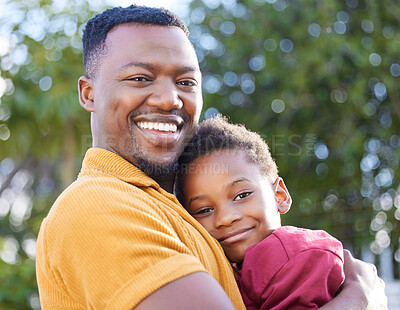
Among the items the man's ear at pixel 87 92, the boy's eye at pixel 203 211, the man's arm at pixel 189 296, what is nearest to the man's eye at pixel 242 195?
the boy's eye at pixel 203 211

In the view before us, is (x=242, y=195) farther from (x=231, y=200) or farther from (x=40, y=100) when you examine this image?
(x=40, y=100)

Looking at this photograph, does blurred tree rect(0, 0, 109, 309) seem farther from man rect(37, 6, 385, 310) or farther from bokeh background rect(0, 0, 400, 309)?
man rect(37, 6, 385, 310)

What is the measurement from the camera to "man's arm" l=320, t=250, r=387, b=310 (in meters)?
1.71

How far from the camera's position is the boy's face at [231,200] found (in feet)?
6.84

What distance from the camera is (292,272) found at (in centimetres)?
171

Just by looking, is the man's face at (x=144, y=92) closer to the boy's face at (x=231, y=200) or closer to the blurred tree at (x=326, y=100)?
the boy's face at (x=231, y=200)

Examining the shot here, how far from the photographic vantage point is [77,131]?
685 cm

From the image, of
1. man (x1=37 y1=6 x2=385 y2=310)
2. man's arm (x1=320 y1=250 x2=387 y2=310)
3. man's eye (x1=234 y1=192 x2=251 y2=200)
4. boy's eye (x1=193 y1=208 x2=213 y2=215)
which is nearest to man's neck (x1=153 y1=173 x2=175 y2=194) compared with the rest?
man (x1=37 y1=6 x2=385 y2=310)

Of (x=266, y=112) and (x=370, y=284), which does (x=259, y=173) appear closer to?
(x=370, y=284)

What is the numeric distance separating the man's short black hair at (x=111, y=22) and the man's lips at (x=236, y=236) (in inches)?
32.0

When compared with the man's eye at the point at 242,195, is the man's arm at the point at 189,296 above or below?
above


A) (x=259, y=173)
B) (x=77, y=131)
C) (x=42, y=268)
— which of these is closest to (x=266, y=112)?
(x=77, y=131)

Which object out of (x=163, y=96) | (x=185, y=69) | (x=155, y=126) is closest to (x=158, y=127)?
(x=155, y=126)

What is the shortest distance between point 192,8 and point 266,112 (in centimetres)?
207
